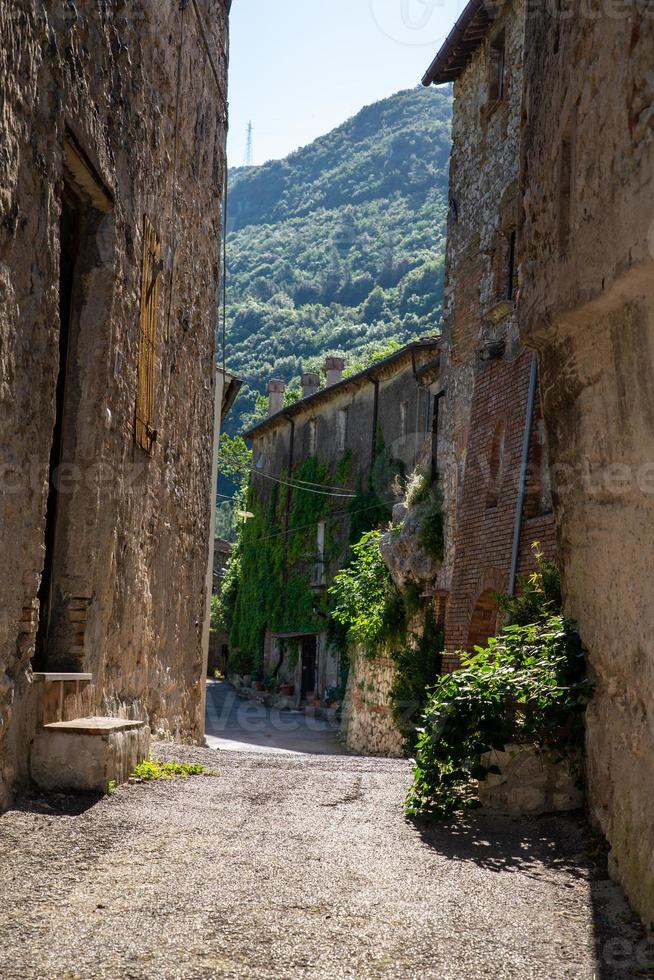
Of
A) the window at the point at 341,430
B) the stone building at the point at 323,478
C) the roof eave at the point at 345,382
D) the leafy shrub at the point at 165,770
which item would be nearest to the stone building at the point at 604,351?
the leafy shrub at the point at 165,770

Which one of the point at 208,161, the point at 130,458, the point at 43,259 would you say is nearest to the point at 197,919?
the point at 43,259

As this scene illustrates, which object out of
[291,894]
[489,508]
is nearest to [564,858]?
[291,894]

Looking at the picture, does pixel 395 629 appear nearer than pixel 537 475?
No

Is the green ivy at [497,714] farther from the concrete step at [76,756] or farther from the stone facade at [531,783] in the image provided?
the concrete step at [76,756]

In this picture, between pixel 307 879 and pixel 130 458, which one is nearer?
pixel 307 879

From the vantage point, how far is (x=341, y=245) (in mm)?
93000

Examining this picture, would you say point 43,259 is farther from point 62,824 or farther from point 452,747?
point 452,747

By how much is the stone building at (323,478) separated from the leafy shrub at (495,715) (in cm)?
1829

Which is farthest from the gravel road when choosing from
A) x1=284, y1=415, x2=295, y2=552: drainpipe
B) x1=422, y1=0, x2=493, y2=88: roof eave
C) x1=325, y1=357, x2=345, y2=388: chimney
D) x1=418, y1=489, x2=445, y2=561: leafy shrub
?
x1=325, y1=357, x2=345, y2=388: chimney

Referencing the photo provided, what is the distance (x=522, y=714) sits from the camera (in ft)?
18.6

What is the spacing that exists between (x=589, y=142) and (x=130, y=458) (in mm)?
4288

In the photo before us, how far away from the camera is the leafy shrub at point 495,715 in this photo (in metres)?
5.34

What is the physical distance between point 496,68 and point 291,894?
45.1ft

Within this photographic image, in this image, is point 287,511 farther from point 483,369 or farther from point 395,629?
point 483,369
